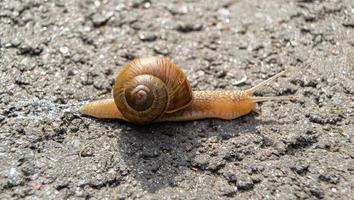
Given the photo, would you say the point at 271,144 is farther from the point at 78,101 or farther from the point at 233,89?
the point at 78,101

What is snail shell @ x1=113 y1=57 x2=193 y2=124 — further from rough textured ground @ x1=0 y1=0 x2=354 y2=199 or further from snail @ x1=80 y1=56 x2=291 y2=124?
rough textured ground @ x1=0 y1=0 x2=354 y2=199

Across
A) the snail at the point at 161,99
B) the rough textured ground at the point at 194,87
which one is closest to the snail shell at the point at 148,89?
the snail at the point at 161,99

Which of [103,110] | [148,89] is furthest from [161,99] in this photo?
[103,110]

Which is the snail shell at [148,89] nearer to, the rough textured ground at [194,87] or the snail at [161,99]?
the snail at [161,99]

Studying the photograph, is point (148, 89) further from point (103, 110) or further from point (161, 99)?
point (103, 110)

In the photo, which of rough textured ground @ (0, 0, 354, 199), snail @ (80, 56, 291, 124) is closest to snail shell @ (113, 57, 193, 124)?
snail @ (80, 56, 291, 124)
